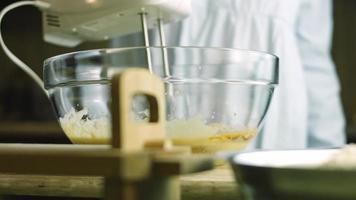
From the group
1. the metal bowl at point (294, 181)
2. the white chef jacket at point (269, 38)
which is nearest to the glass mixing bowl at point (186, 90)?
the metal bowl at point (294, 181)

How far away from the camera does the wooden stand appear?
37 cm

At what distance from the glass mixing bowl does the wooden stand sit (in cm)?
33

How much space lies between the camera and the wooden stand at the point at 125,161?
370 millimetres

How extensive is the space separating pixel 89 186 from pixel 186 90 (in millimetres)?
220

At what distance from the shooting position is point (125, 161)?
37cm

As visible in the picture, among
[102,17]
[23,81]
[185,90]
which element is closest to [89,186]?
[185,90]

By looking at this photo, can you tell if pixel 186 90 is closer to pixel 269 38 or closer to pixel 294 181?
pixel 294 181

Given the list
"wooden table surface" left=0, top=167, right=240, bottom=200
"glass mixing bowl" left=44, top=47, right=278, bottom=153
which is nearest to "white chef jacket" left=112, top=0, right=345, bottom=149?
"glass mixing bowl" left=44, top=47, right=278, bottom=153

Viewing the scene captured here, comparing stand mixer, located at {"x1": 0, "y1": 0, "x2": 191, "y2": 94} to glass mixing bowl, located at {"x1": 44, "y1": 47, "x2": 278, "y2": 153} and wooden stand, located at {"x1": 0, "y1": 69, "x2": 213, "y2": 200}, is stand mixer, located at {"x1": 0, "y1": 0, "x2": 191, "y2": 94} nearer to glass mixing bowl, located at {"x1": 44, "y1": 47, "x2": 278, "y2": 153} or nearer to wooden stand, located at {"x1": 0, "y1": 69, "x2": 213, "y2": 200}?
glass mixing bowl, located at {"x1": 44, "y1": 47, "x2": 278, "y2": 153}

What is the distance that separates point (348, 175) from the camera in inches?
15.2

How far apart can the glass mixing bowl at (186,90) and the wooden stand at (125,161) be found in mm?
331

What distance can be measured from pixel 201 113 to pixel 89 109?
0.14m

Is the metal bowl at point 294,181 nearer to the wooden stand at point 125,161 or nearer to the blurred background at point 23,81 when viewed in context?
the wooden stand at point 125,161

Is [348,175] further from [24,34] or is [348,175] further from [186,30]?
[24,34]
